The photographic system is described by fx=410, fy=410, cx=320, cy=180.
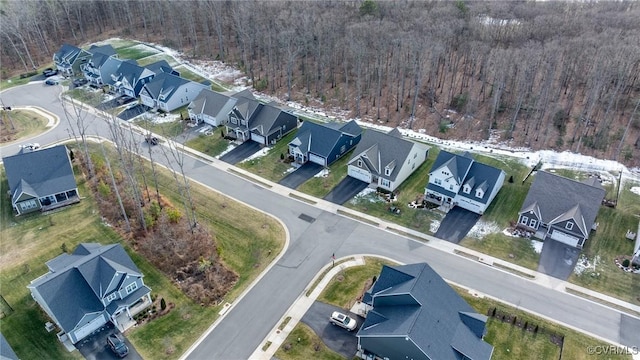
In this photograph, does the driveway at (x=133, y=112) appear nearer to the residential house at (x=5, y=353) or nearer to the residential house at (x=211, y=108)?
the residential house at (x=211, y=108)

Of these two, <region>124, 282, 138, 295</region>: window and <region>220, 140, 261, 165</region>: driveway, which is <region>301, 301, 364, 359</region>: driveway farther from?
<region>220, 140, 261, 165</region>: driveway

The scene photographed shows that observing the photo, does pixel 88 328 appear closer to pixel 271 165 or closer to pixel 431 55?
pixel 271 165

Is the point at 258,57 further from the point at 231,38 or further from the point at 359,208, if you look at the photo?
the point at 359,208

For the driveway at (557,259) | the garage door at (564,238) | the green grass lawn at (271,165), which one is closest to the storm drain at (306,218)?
the green grass lawn at (271,165)

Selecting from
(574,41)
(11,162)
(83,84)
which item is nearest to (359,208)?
(11,162)

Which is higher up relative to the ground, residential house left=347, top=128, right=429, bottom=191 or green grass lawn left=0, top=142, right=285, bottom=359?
residential house left=347, top=128, right=429, bottom=191

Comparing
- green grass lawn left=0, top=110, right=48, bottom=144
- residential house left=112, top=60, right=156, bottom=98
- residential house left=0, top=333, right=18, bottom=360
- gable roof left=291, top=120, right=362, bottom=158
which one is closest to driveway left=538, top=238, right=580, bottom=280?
gable roof left=291, top=120, right=362, bottom=158
